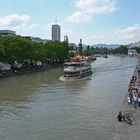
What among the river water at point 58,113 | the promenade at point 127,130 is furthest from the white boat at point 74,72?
the promenade at point 127,130

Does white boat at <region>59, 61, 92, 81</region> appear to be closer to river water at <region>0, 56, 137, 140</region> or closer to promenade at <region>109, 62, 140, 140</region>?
river water at <region>0, 56, 137, 140</region>

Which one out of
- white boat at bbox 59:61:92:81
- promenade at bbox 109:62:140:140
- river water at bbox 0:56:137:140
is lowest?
river water at bbox 0:56:137:140

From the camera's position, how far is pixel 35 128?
36.0 meters

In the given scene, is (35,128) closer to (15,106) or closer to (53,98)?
(15,106)

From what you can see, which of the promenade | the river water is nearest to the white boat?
the river water

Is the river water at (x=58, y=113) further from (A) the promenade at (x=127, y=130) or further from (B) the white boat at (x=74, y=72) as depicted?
(B) the white boat at (x=74, y=72)

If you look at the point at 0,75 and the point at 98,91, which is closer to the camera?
the point at 98,91

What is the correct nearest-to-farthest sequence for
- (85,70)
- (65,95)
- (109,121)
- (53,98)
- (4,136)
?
(4,136)
(109,121)
(53,98)
(65,95)
(85,70)

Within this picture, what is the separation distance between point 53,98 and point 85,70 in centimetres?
4019

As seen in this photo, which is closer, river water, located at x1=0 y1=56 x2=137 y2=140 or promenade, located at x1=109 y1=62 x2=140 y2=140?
promenade, located at x1=109 y1=62 x2=140 y2=140

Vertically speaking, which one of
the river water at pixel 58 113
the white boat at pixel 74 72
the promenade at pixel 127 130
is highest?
the white boat at pixel 74 72

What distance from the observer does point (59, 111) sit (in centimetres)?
4447

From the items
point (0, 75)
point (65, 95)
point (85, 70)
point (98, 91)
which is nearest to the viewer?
point (65, 95)

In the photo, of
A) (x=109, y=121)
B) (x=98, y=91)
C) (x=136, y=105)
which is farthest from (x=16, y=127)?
(x=98, y=91)
